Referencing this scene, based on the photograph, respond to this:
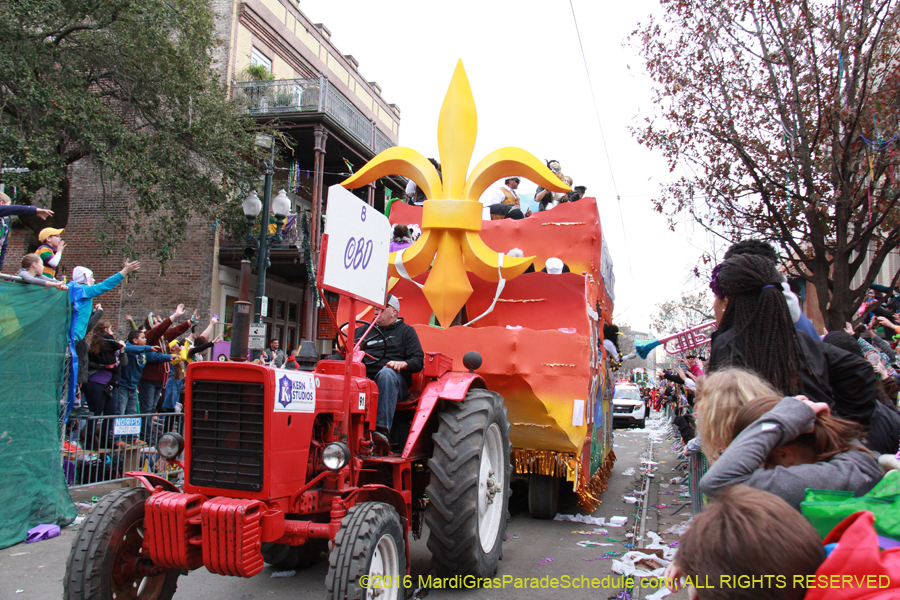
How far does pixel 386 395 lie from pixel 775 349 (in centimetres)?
257

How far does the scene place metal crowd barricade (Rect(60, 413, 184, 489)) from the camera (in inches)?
264

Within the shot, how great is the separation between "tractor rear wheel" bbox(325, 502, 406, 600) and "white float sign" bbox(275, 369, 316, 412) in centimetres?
65

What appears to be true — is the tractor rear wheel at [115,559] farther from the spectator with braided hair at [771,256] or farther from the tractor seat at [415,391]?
the spectator with braided hair at [771,256]

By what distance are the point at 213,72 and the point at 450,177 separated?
1148 cm

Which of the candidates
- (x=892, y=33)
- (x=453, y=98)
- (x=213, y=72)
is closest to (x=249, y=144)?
(x=213, y=72)

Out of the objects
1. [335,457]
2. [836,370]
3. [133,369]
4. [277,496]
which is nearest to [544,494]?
[335,457]

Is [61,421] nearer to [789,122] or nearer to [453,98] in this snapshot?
[453,98]

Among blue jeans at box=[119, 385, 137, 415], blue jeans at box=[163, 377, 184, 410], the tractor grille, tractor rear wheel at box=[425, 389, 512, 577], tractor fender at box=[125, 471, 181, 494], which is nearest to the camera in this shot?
the tractor grille

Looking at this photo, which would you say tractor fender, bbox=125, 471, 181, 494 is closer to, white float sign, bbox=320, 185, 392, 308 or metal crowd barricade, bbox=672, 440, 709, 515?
white float sign, bbox=320, 185, 392, 308

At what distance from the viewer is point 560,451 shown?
589 cm

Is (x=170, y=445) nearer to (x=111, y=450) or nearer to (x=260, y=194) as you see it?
(x=111, y=450)

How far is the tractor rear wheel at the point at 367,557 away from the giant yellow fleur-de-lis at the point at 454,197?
3376 millimetres

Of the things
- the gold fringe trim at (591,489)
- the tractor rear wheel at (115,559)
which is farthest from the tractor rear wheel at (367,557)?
the gold fringe trim at (591,489)

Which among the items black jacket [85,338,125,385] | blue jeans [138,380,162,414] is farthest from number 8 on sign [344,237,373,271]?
blue jeans [138,380,162,414]
